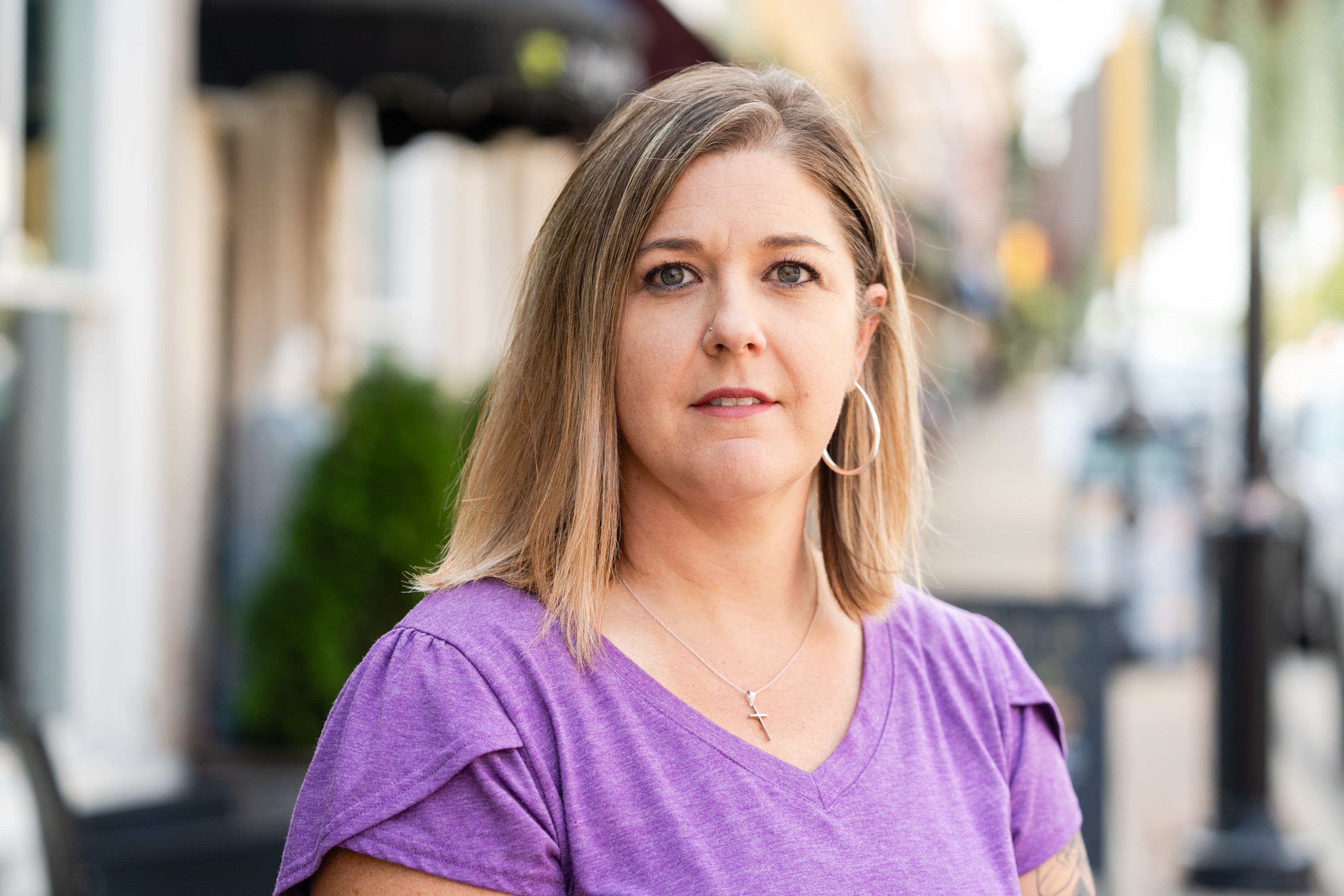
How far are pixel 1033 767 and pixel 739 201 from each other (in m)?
0.84

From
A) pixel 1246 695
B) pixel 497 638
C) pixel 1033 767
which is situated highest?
pixel 497 638

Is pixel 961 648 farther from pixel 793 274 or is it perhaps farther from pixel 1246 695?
pixel 1246 695

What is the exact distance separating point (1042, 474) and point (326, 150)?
20.5 meters

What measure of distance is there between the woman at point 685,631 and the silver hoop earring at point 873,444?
1 centimetres

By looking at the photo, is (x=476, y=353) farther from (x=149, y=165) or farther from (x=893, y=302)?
(x=893, y=302)

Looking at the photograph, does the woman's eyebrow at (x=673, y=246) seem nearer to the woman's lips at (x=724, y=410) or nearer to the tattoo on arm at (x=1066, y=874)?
the woman's lips at (x=724, y=410)

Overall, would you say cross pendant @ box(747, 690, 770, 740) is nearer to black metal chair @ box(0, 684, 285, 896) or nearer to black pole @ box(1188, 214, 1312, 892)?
black metal chair @ box(0, 684, 285, 896)

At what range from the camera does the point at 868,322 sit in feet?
6.54

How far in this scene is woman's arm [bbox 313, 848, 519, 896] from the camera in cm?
148

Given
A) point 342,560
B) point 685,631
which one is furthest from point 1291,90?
point 685,631

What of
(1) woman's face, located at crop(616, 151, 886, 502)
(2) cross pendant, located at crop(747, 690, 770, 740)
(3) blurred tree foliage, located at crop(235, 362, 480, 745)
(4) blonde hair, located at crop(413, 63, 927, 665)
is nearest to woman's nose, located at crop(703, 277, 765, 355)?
(1) woman's face, located at crop(616, 151, 886, 502)

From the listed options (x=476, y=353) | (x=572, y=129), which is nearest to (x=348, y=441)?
(x=572, y=129)

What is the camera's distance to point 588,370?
67.6 inches

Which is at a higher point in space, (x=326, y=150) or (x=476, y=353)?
(x=326, y=150)
